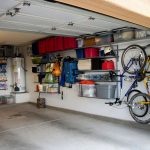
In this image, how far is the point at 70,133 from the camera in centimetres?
461

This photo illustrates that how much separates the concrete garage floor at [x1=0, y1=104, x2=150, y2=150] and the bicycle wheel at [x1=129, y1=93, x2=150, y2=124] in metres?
0.20

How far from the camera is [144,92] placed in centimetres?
481

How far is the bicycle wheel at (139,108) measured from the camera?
15.4 feet

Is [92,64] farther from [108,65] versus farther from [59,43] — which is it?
[59,43]

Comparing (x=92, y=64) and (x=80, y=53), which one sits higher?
(x=80, y=53)

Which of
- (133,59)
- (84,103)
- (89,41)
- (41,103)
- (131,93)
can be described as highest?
(89,41)

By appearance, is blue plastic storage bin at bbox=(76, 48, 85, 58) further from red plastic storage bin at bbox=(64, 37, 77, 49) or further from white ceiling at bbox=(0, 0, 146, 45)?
white ceiling at bbox=(0, 0, 146, 45)

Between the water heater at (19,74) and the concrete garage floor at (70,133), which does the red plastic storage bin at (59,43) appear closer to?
the concrete garage floor at (70,133)

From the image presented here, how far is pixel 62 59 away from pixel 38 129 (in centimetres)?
252

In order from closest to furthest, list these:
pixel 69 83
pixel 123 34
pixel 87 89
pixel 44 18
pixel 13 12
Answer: pixel 13 12
pixel 44 18
pixel 123 34
pixel 87 89
pixel 69 83

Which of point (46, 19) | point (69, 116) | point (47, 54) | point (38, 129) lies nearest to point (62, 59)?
point (47, 54)

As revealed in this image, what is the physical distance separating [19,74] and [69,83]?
10.4 ft

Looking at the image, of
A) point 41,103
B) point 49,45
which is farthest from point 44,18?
point 41,103

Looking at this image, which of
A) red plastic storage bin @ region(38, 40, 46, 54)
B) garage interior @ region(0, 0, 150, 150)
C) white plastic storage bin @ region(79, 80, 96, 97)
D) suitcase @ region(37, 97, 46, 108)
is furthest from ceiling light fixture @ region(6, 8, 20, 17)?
suitcase @ region(37, 97, 46, 108)
